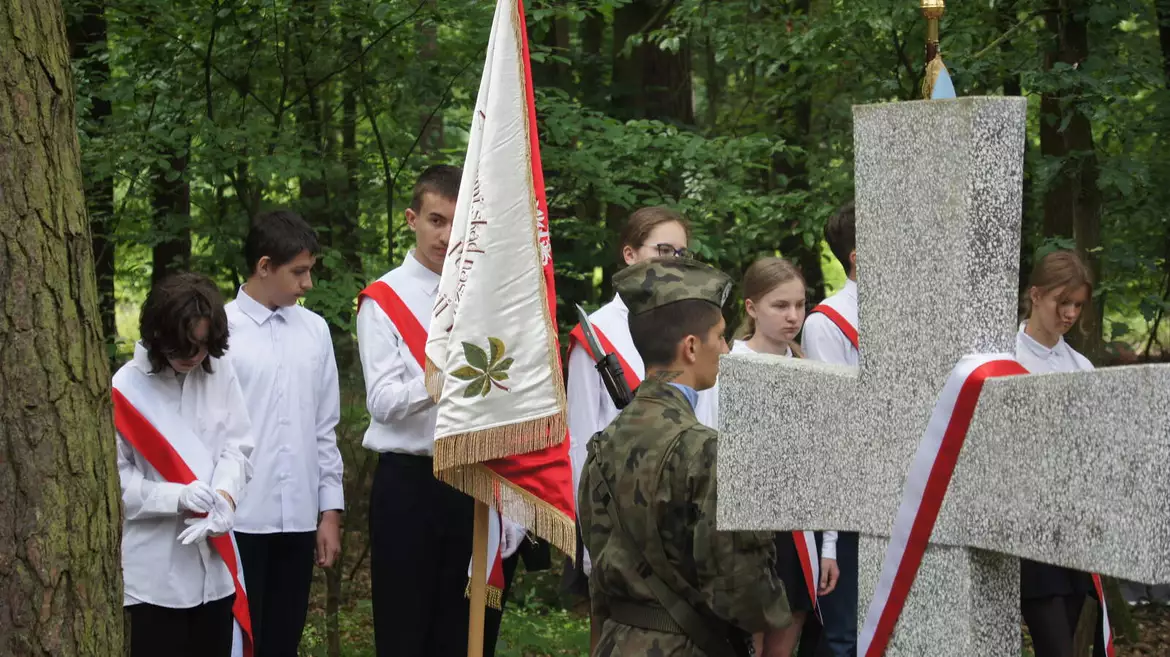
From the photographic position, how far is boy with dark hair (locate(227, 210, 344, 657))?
16.0ft

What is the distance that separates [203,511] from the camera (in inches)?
168

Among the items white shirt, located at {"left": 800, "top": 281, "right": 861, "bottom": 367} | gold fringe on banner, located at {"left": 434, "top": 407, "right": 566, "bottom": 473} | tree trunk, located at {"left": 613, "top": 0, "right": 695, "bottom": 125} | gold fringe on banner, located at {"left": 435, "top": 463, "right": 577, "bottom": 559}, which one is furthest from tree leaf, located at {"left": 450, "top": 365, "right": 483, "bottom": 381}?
tree trunk, located at {"left": 613, "top": 0, "right": 695, "bottom": 125}

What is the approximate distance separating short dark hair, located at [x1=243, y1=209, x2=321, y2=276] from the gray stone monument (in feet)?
9.13

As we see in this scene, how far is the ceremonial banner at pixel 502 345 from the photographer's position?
14.3 feet

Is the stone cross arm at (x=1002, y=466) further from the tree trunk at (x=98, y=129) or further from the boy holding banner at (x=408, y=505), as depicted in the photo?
the tree trunk at (x=98, y=129)

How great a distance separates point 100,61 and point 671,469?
17.3ft

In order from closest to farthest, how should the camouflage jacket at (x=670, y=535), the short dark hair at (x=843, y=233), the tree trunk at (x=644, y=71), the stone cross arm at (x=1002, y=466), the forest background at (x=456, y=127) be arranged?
1. the stone cross arm at (x=1002, y=466)
2. the camouflage jacket at (x=670, y=535)
3. the short dark hair at (x=843, y=233)
4. the forest background at (x=456, y=127)
5. the tree trunk at (x=644, y=71)

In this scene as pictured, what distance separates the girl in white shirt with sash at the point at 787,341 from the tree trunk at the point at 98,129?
3.30m

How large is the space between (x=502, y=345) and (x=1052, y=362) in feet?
7.31

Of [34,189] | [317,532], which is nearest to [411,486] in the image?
[317,532]

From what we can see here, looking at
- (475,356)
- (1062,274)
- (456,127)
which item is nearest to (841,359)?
(1062,274)

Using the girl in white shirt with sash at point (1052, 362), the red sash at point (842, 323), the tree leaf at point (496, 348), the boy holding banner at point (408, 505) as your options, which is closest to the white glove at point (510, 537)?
the boy holding banner at point (408, 505)

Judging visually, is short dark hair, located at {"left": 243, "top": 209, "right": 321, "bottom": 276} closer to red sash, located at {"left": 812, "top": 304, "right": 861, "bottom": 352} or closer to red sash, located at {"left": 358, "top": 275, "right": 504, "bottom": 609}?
red sash, located at {"left": 358, "top": 275, "right": 504, "bottom": 609}

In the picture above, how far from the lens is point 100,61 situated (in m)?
6.99
